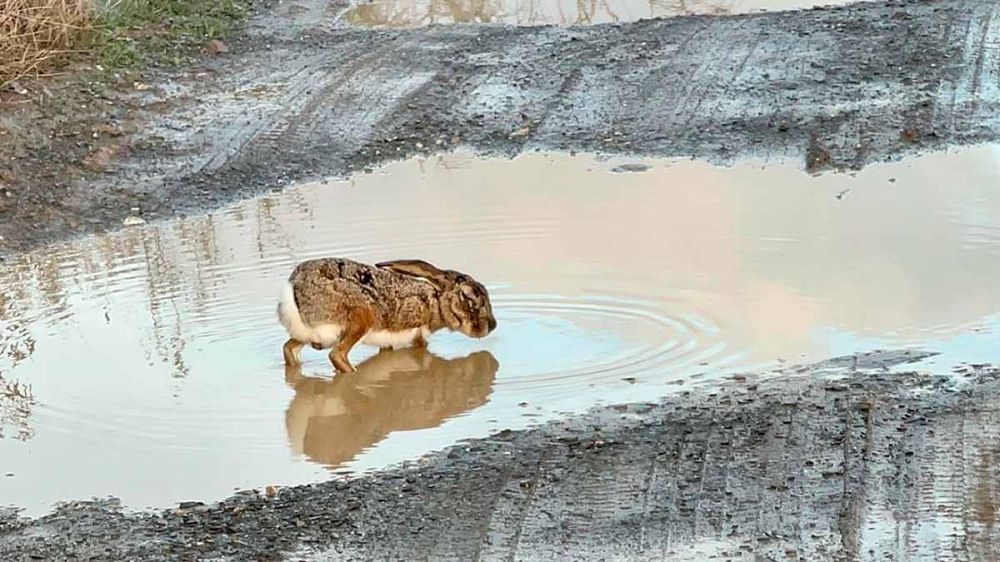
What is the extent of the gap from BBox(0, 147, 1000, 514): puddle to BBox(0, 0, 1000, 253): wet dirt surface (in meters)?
0.38

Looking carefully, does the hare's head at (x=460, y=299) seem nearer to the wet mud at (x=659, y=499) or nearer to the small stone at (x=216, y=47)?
the wet mud at (x=659, y=499)

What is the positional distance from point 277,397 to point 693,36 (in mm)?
6451

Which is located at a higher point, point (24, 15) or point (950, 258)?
point (24, 15)

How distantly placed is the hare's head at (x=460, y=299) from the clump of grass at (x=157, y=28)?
5.08m

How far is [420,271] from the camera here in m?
8.33

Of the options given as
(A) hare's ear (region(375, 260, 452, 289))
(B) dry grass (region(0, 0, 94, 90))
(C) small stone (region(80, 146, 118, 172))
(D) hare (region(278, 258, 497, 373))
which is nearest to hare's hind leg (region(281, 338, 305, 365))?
(D) hare (region(278, 258, 497, 373))

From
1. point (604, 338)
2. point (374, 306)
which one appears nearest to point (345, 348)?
point (374, 306)

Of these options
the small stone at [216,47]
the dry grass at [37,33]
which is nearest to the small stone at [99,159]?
the dry grass at [37,33]

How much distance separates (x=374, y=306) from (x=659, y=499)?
2.23 metres

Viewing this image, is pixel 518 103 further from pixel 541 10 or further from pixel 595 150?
pixel 541 10

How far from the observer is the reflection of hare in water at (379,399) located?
23.8 feet

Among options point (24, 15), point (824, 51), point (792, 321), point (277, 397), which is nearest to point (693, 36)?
point (824, 51)

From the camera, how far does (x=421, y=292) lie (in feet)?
27.0

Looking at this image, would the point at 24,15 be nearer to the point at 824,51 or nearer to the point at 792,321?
the point at 824,51
